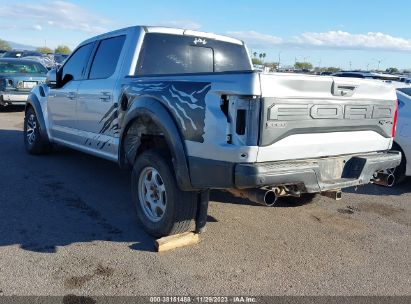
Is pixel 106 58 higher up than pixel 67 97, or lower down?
higher up

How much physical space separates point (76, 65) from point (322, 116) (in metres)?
4.04

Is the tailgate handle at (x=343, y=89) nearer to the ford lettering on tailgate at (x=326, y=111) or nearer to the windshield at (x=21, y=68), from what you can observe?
the ford lettering on tailgate at (x=326, y=111)

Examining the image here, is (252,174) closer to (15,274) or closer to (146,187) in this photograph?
(146,187)

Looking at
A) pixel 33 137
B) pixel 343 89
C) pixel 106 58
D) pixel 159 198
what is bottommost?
pixel 33 137

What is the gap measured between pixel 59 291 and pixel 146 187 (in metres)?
1.46

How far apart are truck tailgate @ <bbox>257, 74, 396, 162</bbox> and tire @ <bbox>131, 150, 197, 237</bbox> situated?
37.3 inches

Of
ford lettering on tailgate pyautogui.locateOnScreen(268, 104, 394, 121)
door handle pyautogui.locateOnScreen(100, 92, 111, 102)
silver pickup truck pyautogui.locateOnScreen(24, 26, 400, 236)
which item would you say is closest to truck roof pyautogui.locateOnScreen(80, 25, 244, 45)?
silver pickup truck pyautogui.locateOnScreen(24, 26, 400, 236)

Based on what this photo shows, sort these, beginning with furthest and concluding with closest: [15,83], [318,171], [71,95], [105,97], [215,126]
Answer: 1. [15,83]
2. [71,95]
3. [105,97]
4. [318,171]
5. [215,126]

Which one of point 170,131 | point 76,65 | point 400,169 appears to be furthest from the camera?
point 400,169

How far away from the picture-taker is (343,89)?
12.9 feet

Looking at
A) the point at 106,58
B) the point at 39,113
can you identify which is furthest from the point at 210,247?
the point at 39,113

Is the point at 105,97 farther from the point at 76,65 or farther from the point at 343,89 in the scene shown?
the point at 343,89

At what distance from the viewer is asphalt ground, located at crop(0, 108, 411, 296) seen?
11.6ft

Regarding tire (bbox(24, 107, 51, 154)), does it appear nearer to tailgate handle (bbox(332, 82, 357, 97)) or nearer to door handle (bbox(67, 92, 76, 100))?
door handle (bbox(67, 92, 76, 100))
